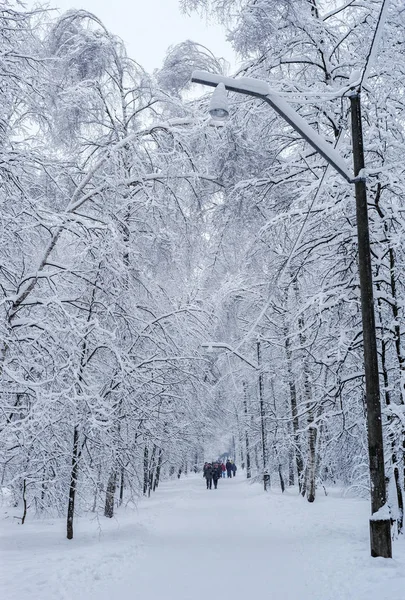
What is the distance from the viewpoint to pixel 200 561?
8.52m

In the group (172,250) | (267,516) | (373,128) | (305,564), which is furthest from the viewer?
(267,516)

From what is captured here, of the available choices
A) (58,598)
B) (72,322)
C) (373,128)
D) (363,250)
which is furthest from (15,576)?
(373,128)

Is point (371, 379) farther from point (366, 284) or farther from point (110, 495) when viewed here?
point (110, 495)

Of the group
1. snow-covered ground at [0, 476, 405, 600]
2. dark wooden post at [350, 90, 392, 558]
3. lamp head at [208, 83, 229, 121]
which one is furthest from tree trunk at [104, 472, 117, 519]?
lamp head at [208, 83, 229, 121]

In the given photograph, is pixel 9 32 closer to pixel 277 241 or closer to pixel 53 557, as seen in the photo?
pixel 277 241

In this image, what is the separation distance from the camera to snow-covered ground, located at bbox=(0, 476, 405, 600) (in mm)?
6359

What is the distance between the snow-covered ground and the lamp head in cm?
541

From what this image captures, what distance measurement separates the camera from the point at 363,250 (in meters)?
7.05

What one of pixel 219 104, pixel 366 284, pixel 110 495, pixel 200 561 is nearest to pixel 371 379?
pixel 366 284

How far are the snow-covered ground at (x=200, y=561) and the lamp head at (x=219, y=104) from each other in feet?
17.8

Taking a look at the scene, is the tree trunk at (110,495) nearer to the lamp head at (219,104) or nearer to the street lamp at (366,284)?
the street lamp at (366,284)

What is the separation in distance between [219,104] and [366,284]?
3.31m

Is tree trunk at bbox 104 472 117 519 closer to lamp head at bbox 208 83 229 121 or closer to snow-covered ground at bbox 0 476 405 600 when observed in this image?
snow-covered ground at bbox 0 476 405 600

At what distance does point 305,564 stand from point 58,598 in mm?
3825
